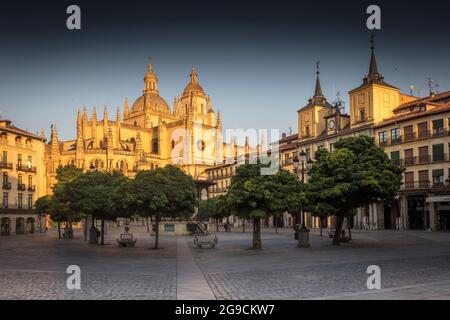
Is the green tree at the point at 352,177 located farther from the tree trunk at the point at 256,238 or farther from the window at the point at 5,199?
the window at the point at 5,199

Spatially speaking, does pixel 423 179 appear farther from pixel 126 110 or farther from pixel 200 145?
pixel 126 110

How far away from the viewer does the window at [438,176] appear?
151 ft

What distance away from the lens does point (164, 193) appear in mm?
27375

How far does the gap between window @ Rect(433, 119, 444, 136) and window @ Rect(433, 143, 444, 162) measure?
3.93 feet

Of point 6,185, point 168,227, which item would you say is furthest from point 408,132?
point 6,185

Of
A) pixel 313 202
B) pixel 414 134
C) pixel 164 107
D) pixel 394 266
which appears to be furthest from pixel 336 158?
pixel 164 107

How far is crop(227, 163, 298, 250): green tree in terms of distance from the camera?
26.0 m

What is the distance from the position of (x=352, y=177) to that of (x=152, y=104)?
4216 inches

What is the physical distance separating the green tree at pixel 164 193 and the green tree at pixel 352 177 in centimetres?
790

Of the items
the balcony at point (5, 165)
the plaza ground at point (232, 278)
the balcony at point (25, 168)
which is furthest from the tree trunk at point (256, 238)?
the balcony at point (25, 168)

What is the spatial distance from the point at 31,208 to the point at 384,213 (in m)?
43.3

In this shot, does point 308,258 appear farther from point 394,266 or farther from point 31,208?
point 31,208

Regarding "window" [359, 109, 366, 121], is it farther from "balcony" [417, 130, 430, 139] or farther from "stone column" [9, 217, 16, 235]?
"stone column" [9, 217, 16, 235]

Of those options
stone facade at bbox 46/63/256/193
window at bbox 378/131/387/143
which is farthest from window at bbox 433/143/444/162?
stone facade at bbox 46/63/256/193
